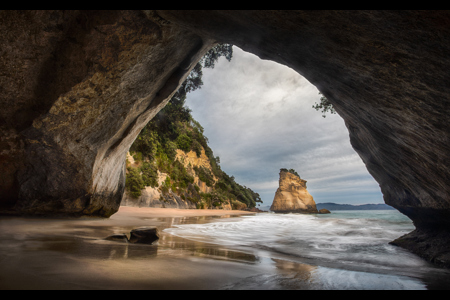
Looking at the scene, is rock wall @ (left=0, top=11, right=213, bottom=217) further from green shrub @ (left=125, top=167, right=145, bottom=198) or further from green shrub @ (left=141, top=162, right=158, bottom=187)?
green shrub @ (left=141, top=162, right=158, bottom=187)

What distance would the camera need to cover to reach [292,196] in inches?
2264

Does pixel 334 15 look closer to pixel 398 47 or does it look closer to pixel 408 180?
pixel 398 47

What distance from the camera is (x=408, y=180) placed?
4367mm

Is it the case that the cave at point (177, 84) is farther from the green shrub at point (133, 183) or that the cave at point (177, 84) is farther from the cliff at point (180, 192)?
the cliff at point (180, 192)

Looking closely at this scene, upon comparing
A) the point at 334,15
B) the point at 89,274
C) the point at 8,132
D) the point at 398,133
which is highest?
the point at 334,15

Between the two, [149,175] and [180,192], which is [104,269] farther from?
[180,192]

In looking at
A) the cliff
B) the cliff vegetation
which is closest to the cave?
the cliff vegetation

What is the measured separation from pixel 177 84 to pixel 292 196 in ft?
186

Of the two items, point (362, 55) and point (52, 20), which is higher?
point (52, 20)

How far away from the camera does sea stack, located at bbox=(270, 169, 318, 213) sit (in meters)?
56.6

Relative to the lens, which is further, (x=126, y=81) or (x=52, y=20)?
(x=126, y=81)

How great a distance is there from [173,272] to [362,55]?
335cm

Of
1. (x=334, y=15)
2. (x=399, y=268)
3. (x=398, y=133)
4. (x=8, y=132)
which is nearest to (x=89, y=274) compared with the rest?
(x=334, y=15)

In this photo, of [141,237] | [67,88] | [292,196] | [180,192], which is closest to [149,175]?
[180,192]
